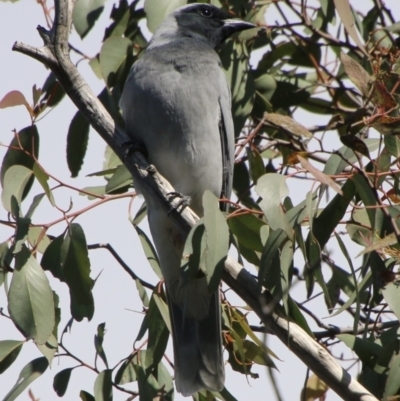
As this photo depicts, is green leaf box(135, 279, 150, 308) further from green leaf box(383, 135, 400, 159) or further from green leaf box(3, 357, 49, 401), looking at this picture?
green leaf box(383, 135, 400, 159)

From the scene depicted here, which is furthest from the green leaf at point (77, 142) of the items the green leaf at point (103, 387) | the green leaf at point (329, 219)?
the green leaf at point (329, 219)

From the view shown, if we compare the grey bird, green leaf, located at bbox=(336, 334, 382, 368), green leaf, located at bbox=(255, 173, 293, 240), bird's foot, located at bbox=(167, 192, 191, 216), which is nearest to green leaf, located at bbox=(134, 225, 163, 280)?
the grey bird

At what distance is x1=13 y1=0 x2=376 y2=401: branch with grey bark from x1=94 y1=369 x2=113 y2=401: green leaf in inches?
25.3

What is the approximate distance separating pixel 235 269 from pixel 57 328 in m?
0.79

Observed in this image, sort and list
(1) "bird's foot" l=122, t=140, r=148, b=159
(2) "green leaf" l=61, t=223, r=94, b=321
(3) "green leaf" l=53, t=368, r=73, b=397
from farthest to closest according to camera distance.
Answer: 1. (1) "bird's foot" l=122, t=140, r=148, b=159
2. (3) "green leaf" l=53, t=368, r=73, b=397
3. (2) "green leaf" l=61, t=223, r=94, b=321

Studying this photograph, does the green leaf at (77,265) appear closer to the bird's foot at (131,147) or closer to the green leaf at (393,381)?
the bird's foot at (131,147)

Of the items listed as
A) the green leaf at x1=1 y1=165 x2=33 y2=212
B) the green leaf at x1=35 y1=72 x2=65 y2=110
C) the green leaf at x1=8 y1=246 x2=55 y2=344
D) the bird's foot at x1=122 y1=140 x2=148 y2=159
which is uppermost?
the green leaf at x1=35 y1=72 x2=65 y2=110

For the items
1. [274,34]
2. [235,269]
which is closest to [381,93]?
[235,269]

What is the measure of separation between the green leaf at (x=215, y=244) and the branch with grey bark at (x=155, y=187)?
205 mm

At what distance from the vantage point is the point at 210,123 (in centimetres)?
368

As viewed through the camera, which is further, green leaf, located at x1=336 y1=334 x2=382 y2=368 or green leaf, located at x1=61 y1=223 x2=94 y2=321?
green leaf, located at x1=61 y1=223 x2=94 y2=321

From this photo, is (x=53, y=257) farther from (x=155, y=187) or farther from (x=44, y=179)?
(x=155, y=187)

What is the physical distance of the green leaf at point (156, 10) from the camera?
138 inches

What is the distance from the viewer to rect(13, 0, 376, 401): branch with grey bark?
270 cm
